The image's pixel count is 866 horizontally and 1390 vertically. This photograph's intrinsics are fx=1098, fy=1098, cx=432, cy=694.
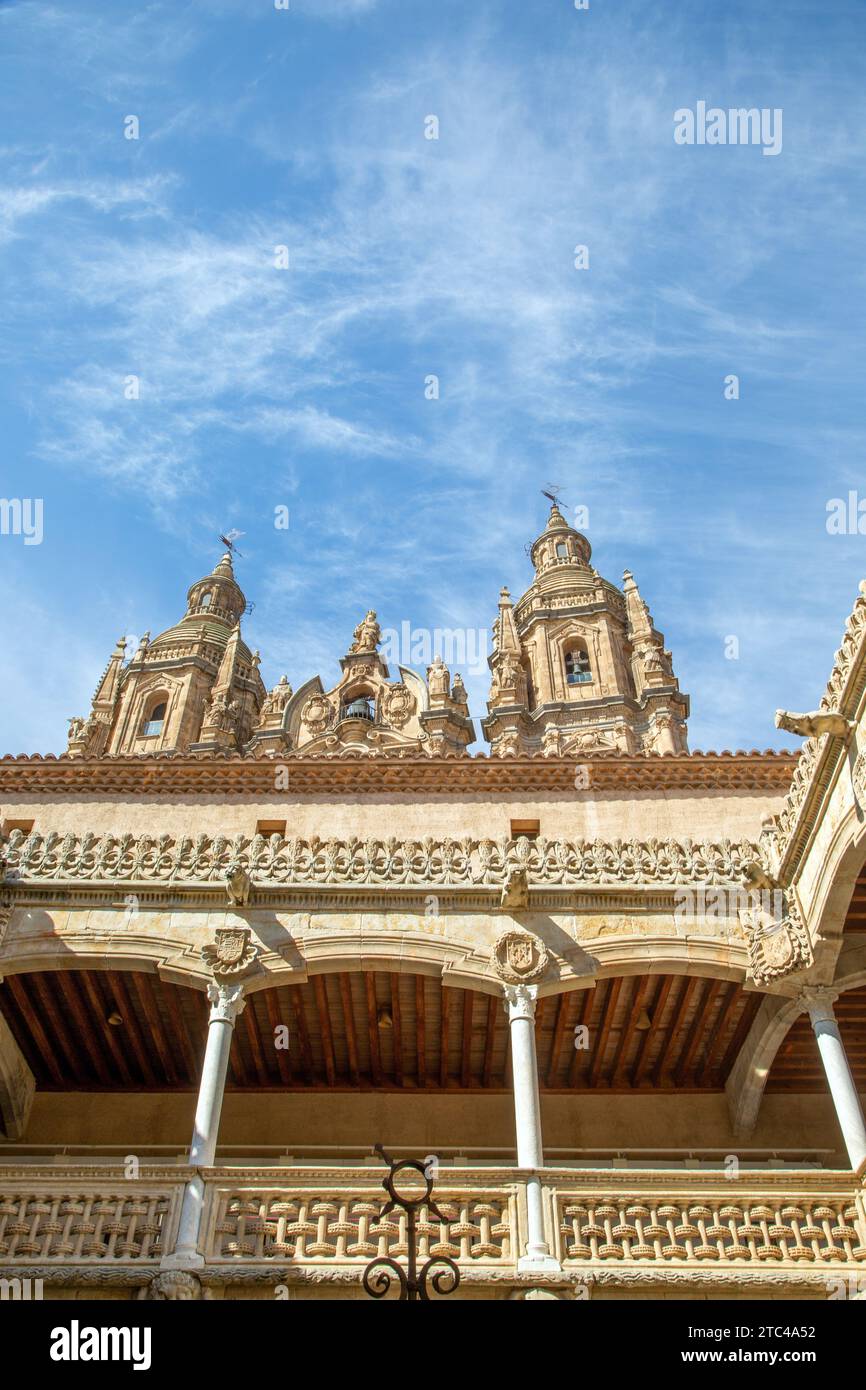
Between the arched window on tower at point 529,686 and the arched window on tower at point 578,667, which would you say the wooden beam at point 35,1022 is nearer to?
the arched window on tower at point 529,686

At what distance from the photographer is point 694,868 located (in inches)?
569

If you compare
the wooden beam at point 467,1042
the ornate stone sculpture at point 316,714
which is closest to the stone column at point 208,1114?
the wooden beam at point 467,1042

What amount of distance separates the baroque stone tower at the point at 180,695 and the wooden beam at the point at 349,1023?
23.5 m

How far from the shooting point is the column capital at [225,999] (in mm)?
13219

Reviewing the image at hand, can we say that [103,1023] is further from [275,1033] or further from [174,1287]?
[174,1287]

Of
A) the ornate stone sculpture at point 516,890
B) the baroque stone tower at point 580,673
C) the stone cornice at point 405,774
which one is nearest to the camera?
the ornate stone sculpture at point 516,890

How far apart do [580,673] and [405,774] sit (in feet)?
73.0

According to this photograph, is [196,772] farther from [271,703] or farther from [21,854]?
[271,703]

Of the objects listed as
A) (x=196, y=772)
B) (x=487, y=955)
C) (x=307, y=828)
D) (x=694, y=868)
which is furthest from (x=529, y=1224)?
(x=196, y=772)

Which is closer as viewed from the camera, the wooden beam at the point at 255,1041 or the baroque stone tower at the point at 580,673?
the wooden beam at the point at 255,1041

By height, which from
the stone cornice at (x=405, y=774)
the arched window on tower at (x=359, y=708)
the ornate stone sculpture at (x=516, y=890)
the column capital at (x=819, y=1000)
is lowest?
the column capital at (x=819, y=1000)

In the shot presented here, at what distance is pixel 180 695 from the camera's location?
43281mm

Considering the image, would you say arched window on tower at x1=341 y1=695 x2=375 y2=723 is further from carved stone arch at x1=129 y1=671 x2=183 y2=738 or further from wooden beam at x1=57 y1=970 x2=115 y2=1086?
wooden beam at x1=57 y1=970 x2=115 y2=1086
